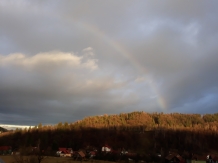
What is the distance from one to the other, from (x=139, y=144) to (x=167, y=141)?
1429 cm

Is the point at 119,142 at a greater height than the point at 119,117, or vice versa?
the point at 119,117

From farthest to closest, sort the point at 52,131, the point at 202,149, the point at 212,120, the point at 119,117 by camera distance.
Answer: the point at 119,117, the point at 212,120, the point at 52,131, the point at 202,149

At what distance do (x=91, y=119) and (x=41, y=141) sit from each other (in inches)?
2702

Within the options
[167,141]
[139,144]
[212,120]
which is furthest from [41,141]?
[212,120]

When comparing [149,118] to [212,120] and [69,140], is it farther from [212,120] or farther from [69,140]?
[69,140]

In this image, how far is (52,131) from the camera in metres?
143

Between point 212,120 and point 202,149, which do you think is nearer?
point 202,149

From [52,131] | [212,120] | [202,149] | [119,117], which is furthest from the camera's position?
[119,117]

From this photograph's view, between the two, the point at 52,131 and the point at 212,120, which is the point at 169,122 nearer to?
the point at 212,120

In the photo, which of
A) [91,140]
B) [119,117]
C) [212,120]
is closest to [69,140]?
[91,140]

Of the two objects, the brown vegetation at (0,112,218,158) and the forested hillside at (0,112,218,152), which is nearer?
the brown vegetation at (0,112,218,158)

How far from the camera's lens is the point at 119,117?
195 meters

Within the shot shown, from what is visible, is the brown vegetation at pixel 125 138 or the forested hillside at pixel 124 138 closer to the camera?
the brown vegetation at pixel 125 138

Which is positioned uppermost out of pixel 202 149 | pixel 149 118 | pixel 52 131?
pixel 149 118
